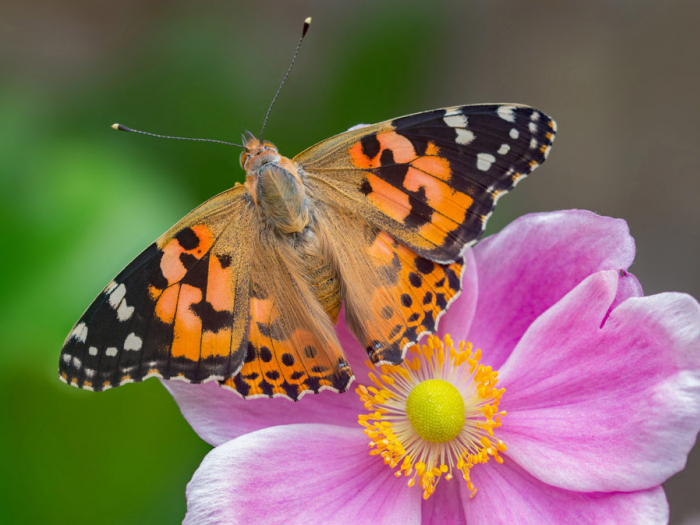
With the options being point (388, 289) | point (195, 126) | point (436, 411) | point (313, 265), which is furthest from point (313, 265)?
point (195, 126)

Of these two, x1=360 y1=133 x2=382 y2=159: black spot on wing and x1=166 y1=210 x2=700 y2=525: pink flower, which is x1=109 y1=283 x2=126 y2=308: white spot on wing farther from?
x1=360 y1=133 x2=382 y2=159: black spot on wing

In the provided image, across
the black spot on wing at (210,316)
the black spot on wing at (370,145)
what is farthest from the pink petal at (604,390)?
the black spot on wing at (210,316)

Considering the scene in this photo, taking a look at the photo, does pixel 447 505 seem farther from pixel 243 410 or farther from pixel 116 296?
pixel 116 296

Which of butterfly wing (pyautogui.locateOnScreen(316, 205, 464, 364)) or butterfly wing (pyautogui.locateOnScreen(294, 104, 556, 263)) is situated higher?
butterfly wing (pyautogui.locateOnScreen(294, 104, 556, 263))

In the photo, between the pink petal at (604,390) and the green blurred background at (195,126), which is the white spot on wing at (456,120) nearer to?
the pink petal at (604,390)

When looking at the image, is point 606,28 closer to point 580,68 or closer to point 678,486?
point 580,68

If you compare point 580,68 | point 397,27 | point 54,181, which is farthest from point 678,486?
point 54,181

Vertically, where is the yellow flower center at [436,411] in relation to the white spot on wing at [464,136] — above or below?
below

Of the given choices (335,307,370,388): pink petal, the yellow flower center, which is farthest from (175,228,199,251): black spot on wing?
the yellow flower center
